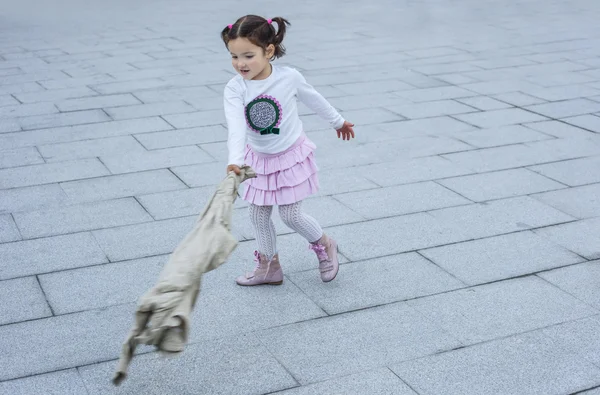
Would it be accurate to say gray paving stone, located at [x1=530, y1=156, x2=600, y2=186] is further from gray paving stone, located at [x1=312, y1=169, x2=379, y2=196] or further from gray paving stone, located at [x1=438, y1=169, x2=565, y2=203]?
gray paving stone, located at [x1=312, y1=169, x2=379, y2=196]

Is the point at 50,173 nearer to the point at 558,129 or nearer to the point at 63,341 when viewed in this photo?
the point at 63,341

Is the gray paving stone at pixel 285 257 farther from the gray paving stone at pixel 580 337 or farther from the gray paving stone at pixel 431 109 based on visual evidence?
the gray paving stone at pixel 431 109

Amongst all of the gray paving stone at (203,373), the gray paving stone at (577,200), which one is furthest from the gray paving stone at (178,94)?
the gray paving stone at (203,373)

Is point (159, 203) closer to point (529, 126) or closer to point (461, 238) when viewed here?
point (461, 238)

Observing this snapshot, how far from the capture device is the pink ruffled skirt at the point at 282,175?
407 centimetres

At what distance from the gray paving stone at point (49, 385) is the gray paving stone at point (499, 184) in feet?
9.98

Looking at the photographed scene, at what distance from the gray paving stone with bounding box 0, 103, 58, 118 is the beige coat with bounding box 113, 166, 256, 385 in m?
4.63

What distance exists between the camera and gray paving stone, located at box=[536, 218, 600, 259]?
4.71 meters

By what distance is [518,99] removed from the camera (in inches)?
316

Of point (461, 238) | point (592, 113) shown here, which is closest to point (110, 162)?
point (461, 238)

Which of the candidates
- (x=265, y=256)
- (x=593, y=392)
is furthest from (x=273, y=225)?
(x=593, y=392)

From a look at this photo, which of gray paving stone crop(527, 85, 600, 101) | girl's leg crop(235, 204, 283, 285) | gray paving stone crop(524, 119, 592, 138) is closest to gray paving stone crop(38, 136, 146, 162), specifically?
Answer: girl's leg crop(235, 204, 283, 285)

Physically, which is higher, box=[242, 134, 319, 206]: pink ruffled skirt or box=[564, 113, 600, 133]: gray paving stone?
box=[242, 134, 319, 206]: pink ruffled skirt

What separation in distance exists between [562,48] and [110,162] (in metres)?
6.60
